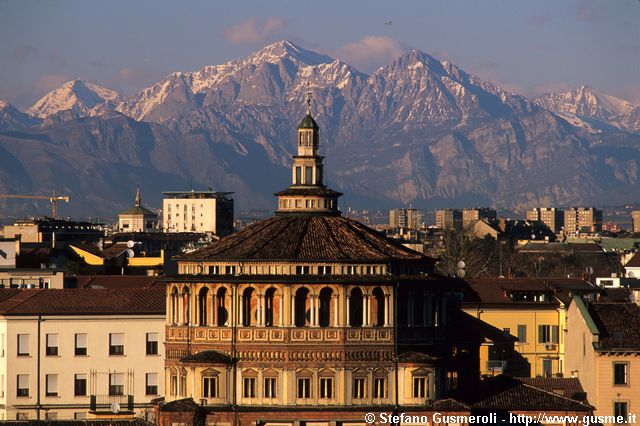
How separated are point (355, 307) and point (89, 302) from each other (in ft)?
53.9

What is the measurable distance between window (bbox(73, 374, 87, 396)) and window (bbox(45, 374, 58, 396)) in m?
0.76

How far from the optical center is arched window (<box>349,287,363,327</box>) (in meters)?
80.6

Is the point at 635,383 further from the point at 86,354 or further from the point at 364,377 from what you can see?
the point at 86,354

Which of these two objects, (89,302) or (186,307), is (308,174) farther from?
(89,302)

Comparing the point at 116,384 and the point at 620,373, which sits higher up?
the point at 620,373

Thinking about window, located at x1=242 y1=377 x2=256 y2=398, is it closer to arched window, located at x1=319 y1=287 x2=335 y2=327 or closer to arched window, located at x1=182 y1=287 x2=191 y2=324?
arched window, located at x1=319 y1=287 x2=335 y2=327

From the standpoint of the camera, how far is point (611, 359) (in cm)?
8481

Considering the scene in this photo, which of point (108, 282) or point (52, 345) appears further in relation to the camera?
point (108, 282)

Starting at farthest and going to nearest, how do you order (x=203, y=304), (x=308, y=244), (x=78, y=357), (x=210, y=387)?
(x=78, y=357)
(x=308, y=244)
(x=203, y=304)
(x=210, y=387)

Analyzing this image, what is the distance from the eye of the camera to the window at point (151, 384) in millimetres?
91500

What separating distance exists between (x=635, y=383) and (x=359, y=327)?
11170 mm

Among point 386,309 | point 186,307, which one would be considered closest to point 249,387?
point 186,307

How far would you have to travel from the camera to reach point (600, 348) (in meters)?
85.1

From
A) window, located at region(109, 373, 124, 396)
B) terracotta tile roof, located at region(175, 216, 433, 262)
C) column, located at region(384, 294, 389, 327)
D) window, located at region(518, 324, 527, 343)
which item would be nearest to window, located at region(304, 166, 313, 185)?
terracotta tile roof, located at region(175, 216, 433, 262)
